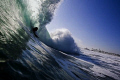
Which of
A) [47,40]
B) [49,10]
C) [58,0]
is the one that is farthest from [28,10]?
[47,40]

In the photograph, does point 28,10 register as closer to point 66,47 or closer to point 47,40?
point 47,40

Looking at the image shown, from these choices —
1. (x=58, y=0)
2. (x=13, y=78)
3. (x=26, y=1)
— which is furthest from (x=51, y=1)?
(x=13, y=78)

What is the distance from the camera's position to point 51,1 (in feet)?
73.0

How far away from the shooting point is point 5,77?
1691 millimetres

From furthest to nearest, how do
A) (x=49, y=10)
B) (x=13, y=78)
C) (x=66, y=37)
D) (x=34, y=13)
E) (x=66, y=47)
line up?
(x=66, y=37) < (x=66, y=47) < (x=49, y=10) < (x=34, y=13) < (x=13, y=78)

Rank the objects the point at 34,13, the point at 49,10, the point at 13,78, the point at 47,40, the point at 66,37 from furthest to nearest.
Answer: the point at 66,37 → the point at 47,40 → the point at 49,10 → the point at 34,13 → the point at 13,78

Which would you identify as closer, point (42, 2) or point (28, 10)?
point (28, 10)

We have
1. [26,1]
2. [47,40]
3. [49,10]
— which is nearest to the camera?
[26,1]

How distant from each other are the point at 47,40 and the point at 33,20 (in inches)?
351

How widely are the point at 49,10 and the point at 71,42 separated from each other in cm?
1515

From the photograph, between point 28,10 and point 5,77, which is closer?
point 5,77

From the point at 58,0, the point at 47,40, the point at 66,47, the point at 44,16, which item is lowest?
the point at 47,40

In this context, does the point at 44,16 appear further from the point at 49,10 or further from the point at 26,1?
the point at 26,1

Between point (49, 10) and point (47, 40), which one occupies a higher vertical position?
point (49, 10)
